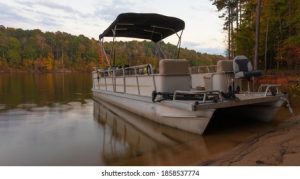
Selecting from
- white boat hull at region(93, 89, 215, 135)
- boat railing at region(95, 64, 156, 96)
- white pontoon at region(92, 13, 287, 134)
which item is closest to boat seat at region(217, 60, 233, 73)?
white pontoon at region(92, 13, 287, 134)

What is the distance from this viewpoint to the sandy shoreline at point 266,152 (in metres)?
4.91

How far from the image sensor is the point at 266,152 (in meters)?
5.40

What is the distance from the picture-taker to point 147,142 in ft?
25.1

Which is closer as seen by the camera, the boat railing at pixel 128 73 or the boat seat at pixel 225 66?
the boat railing at pixel 128 73

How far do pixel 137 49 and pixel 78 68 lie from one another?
157ft

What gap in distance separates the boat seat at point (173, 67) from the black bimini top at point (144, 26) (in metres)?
3.57

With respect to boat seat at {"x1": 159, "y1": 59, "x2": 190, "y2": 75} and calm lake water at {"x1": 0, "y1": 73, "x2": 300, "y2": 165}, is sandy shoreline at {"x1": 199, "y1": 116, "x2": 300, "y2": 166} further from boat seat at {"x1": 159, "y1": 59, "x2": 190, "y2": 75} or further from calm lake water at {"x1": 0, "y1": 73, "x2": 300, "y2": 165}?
boat seat at {"x1": 159, "y1": 59, "x2": 190, "y2": 75}

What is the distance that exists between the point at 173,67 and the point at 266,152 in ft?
12.8

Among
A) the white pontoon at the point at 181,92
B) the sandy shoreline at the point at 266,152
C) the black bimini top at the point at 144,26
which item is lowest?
the sandy shoreline at the point at 266,152

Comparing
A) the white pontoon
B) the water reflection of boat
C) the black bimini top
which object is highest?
the black bimini top

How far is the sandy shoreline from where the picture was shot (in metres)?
4.91

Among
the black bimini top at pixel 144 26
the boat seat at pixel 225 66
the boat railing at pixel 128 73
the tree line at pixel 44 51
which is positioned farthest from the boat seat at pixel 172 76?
the tree line at pixel 44 51

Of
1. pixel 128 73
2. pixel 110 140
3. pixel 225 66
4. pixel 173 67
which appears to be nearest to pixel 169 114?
pixel 173 67

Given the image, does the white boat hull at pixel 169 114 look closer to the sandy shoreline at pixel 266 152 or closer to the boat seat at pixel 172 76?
the boat seat at pixel 172 76
